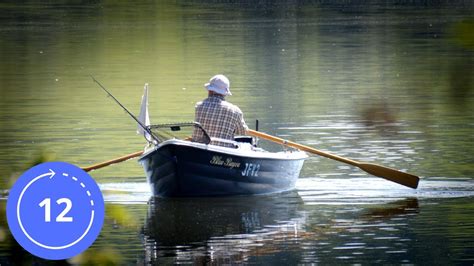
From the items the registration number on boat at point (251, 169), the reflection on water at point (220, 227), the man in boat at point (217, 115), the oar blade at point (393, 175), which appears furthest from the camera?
the oar blade at point (393, 175)

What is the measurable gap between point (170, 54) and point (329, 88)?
54.7 ft

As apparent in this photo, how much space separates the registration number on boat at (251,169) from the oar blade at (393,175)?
71.3 inches

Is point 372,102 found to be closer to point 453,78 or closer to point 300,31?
point 453,78

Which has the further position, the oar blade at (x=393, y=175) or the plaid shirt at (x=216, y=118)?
the oar blade at (x=393, y=175)

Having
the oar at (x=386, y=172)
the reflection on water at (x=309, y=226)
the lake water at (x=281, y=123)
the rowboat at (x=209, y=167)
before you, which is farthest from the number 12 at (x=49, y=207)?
the oar at (x=386, y=172)

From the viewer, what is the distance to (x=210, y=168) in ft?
58.8

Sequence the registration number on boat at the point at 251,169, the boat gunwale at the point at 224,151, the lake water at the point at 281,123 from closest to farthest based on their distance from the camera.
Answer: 1. the lake water at the point at 281,123
2. the boat gunwale at the point at 224,151
3. the registration number on boat at the point at 251,169

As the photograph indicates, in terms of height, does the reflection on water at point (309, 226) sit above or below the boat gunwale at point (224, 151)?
below

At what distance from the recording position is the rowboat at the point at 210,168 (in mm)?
17594

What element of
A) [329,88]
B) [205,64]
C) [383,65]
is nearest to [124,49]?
[205,64]

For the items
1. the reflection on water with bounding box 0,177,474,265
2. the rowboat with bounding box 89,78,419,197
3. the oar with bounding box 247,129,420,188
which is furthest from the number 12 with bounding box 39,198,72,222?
the oar with bounding box 247,129,420,188

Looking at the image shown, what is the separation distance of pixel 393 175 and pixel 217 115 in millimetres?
2949

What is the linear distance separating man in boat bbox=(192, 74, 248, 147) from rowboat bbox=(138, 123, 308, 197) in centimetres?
18

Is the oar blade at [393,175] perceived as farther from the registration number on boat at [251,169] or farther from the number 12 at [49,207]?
the number 12 at [49,207]
